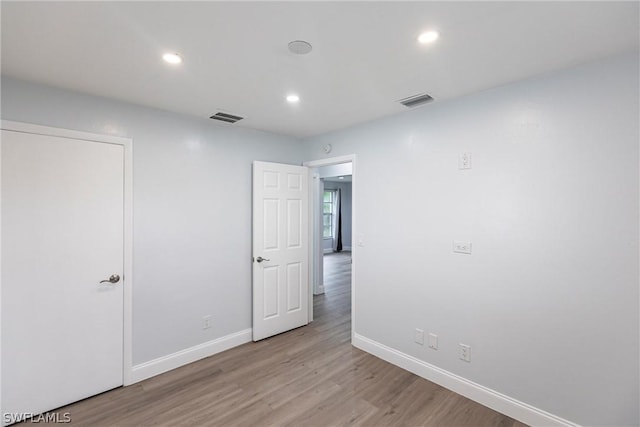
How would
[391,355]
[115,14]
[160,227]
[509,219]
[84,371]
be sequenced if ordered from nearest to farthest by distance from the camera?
[115,14], [509,219], [84,371], [160,227], [391,355]

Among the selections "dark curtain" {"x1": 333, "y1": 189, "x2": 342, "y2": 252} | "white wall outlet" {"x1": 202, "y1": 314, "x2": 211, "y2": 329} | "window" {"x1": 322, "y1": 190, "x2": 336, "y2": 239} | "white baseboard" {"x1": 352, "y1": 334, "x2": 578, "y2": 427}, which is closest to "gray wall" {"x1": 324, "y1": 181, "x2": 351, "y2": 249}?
"dark curtain" {"x1": 333, "y1": 189, "x2": 342, "y2": 252}

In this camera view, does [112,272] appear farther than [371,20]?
Yes

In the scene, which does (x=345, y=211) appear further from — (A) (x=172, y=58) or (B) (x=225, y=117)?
(A) (x=172, y=58)

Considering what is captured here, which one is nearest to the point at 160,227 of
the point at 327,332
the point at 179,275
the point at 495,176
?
the point at 179,275

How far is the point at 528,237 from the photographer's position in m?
2.15

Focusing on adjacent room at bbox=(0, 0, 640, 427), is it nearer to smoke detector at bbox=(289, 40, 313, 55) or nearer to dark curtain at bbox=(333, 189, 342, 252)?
smoke detector at bbox=(289, 40, 313, 55)

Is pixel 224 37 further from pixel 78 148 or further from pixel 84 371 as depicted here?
pixel 84 371

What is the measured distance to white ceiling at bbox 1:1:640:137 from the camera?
1.41 m

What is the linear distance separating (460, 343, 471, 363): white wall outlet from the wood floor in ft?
1.03

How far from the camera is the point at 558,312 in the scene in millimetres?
2027

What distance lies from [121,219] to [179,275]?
2.43 feet

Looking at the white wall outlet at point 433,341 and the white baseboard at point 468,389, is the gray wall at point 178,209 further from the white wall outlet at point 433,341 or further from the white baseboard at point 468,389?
the white wall outlet at point 433,341

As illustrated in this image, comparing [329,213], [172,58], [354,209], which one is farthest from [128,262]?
[329,213]

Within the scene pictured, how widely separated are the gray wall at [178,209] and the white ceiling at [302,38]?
0.22 m
